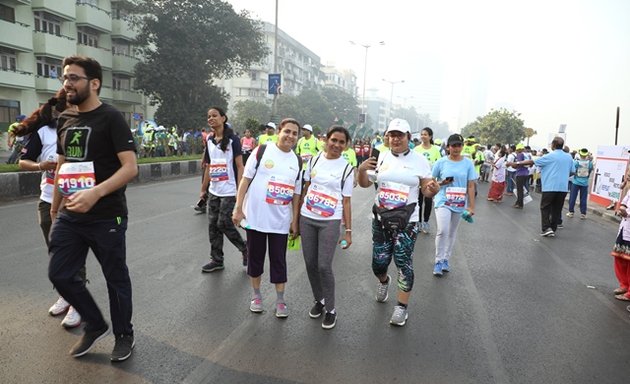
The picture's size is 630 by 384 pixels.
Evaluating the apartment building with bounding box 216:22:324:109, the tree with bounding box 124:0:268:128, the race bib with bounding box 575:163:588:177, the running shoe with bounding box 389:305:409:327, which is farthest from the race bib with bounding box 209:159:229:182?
the apartment building with bounding box 216:22:324:109

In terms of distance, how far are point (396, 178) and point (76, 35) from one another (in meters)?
34.8

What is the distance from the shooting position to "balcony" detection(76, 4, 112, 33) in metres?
31.4

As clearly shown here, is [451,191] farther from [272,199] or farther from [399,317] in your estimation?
[272,199]

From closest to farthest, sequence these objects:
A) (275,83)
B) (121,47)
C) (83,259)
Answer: (83,259)
(275,83)
(121,47)

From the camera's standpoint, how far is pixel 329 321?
3.87m

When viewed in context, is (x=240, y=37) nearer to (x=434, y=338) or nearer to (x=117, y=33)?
(x=117, y=33)

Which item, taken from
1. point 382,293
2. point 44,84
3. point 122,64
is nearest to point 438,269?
point 382,293

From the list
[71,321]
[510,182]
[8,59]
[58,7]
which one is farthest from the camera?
[58,7]

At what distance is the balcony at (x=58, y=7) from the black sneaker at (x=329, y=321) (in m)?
31.8

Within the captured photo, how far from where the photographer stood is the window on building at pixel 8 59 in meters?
25.6

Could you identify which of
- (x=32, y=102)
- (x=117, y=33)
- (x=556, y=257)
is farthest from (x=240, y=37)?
(x=556, y=257)

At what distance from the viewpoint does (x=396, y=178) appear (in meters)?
4.02

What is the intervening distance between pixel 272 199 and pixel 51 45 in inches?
1237

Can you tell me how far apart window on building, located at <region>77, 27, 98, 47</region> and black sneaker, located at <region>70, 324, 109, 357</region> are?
35170 millimetres
